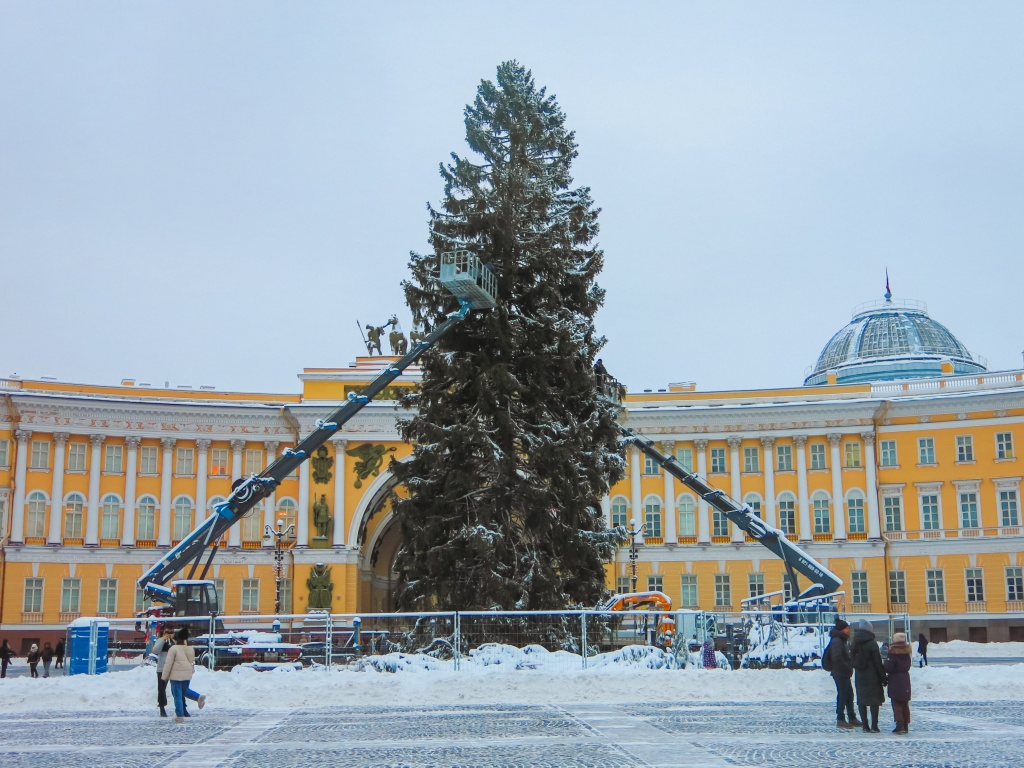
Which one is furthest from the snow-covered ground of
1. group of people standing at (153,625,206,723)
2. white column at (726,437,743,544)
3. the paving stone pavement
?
white column at (726,437,743,544)

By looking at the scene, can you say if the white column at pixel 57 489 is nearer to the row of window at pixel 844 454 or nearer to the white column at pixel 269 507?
the white column at pixel 269 507

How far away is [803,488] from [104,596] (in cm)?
3297

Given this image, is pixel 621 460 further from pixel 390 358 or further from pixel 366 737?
pixel 390 358

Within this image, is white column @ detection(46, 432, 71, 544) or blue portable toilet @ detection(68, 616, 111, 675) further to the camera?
white column @ detection(46, 432, 71, 544)

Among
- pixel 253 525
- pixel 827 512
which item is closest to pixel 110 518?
pixel 253 525

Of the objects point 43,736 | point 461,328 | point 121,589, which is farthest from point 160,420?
point 43,736

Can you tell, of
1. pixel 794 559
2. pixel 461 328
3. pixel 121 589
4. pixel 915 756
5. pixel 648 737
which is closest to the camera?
pixel 915 756

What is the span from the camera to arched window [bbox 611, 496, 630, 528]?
59938mm

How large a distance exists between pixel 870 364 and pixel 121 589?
41856 mm

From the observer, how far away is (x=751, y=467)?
59.7 metres

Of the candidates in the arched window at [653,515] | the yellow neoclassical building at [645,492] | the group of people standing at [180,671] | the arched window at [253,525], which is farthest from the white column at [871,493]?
the group of people standing at [180,671]

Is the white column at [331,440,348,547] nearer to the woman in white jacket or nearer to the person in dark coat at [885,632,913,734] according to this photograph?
the woman in white jacket

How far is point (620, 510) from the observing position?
197ft

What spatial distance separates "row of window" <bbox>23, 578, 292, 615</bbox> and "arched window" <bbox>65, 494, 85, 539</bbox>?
2.11m
